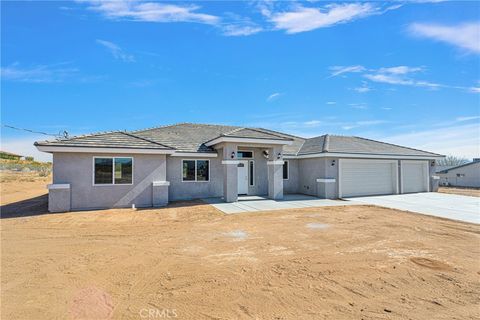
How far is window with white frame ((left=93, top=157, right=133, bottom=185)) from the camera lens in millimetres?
12461

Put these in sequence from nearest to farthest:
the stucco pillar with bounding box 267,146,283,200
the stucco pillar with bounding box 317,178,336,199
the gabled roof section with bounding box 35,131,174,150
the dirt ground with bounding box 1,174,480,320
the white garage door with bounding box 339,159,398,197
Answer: the dirt ground with bounding box 1,174,480,320
the gabled roof section with bounding box 35,131,174,150
the stucco pillar with bounding box 267,146,283,200
the stucco pillar with bounding box 317,178,336,199
the white garage door with bounding box 339,159,398,197

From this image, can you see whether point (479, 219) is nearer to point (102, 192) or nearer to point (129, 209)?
point (129, 209)

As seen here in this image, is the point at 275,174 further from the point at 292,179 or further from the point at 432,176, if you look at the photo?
the point at 432,176

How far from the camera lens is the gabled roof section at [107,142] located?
11.8 metres

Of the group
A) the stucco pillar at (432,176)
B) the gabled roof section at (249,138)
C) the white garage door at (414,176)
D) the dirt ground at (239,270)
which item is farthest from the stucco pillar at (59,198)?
the stucco pillar at (432,176)

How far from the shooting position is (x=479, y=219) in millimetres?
10102

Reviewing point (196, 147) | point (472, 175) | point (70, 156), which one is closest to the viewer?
point (70, 156)

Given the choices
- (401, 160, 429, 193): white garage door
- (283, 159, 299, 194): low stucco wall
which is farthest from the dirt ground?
(401, 160, 429, 193): white garage door

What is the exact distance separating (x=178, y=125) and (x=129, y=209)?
9.14 metres

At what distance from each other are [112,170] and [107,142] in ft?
4.63

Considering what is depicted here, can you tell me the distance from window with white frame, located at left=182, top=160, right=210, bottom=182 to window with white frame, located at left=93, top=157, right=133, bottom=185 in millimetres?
3438

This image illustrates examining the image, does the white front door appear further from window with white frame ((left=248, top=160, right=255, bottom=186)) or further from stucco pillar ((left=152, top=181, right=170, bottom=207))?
stucco pillar ((left=152, top=181, right=170, bottom=207))

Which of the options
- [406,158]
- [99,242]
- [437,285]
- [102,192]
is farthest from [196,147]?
[406,158]

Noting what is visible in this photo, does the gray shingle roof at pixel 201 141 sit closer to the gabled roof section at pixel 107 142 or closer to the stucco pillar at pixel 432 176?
the gabled roof section at pixel 107 142
